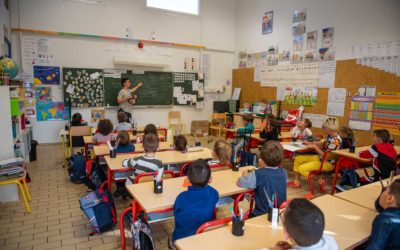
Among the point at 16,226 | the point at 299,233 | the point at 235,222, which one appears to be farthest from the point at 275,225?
the point at 16,226

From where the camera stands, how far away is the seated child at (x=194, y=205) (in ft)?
6.30

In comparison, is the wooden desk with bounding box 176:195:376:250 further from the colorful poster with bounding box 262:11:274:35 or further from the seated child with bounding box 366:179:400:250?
the colorful poster with bounding box 262:11:274:35

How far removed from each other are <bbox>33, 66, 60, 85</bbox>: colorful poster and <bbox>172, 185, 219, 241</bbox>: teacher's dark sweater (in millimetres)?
6386

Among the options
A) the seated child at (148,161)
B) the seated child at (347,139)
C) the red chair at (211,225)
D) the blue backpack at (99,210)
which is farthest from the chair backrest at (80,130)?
the seated child at (347,139)

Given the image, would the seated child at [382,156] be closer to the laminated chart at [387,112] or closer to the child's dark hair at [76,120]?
the laminated chart at [387,112]

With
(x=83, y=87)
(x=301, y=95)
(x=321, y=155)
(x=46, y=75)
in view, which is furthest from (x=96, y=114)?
(x=321, y=155)

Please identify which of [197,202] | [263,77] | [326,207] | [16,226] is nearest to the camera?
[197,202]

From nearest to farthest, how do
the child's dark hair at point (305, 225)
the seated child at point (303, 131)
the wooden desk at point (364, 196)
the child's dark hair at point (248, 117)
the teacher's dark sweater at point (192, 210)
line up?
the child's dark hair at point (305, 225) < the teacher's dark sweater at point (192, 210) < the wooden desk at point (364, 196) < the seated child at point (303, 131) < the child's dark hair at point (248, 117)

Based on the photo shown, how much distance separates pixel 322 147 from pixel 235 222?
323 centimetres

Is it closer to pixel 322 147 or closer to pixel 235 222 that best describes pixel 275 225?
pixel 235 222

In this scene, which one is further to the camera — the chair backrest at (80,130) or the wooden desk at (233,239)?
the chair backrest at (80,130)

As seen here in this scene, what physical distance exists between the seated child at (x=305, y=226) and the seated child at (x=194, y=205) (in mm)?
733

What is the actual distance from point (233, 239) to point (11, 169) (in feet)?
10.0

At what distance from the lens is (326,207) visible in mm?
2080
